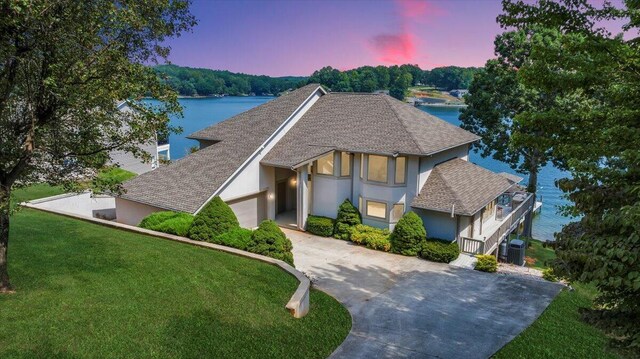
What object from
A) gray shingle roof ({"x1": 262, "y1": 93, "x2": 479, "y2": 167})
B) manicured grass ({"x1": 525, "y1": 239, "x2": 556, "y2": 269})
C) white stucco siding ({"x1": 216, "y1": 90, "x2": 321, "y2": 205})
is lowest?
manicured grass ({"x1": 525, "y1": 239, "x2": 556, "y2": 269})

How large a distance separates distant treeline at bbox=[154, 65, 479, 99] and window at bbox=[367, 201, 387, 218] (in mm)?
68243

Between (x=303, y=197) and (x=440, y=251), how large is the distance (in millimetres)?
7919

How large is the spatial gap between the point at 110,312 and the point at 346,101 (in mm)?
21753

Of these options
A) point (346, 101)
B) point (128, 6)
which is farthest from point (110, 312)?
point (346, 101)

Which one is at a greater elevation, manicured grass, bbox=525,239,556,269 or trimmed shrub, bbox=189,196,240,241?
trimmed shrub, bbox=189,196,240,241

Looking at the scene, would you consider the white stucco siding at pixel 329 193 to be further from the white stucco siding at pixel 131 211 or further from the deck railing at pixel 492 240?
the white stucco siding at pixel 131 211

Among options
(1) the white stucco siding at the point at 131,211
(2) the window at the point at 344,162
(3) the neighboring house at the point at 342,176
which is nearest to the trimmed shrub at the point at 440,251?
(3) the neighboring house at the point at 342,176

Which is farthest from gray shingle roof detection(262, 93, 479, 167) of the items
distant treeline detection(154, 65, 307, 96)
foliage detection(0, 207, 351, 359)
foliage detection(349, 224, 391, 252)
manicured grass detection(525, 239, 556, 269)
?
distant treeline detection(154, 65, 307, 96)

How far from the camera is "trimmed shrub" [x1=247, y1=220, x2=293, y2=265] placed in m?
15.8

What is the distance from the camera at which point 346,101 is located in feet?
94.5

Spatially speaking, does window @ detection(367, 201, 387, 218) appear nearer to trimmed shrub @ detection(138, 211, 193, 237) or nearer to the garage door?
the garage door

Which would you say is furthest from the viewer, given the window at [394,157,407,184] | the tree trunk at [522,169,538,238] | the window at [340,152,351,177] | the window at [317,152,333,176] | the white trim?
the tree trunk at [522,169,538,238]

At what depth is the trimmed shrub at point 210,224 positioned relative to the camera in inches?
688

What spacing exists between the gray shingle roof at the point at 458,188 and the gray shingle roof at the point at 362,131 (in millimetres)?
1493
